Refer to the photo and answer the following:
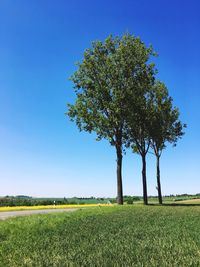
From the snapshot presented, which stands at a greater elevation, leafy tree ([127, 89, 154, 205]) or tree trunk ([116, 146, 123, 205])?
leafy tree ([127, 89, 154, 205])

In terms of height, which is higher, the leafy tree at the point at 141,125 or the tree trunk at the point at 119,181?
the leafy tree at the point at 141,125

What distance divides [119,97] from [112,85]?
90.9 inches

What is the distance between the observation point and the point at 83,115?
5338cm

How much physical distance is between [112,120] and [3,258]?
41.8 meters

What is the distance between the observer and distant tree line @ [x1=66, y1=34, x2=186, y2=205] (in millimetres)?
51562

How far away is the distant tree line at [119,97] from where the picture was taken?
2030 inches

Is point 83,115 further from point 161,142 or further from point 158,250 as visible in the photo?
point 158,250

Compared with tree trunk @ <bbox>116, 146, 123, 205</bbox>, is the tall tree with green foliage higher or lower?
higher

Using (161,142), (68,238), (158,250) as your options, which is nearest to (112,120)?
(161,142)

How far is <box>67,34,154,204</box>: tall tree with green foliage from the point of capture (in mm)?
51531

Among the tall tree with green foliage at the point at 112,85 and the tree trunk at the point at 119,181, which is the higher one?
the tall tree with green foliage at the point at 112,85

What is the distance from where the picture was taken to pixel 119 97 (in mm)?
51250

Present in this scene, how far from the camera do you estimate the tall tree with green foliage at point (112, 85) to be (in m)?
51.5

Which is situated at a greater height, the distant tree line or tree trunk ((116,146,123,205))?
the distant tree line
